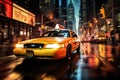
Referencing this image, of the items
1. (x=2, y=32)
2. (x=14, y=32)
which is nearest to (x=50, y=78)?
(x=2, y=32)

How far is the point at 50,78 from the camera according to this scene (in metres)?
6.91

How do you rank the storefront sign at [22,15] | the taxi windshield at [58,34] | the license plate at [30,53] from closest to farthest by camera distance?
the license plate at [30,53] → the taxi windshield at [58,34] → the storefront sign at [22,15]

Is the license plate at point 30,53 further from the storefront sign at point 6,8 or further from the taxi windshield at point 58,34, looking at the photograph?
the storefront sign at point 6,8

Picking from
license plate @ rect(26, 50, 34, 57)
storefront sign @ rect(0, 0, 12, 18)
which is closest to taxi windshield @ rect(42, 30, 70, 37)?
license plate @ rect(26, 50, 34, 57)

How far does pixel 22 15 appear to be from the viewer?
4219 centimetres

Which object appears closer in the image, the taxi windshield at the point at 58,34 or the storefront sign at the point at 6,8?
the taxi windshield at the point at 58,34

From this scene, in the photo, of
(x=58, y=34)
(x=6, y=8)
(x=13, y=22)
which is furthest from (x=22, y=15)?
(x=58, y=34)

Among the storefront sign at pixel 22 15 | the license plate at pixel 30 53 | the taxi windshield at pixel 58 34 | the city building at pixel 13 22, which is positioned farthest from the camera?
the storefront sign at pixel 22 15

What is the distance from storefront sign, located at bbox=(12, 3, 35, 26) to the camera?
3819 cm

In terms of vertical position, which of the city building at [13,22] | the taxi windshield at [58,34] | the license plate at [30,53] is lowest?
the license plate at [30,53]

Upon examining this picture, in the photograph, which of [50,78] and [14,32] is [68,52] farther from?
[14,32]

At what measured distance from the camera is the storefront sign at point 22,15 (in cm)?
3819

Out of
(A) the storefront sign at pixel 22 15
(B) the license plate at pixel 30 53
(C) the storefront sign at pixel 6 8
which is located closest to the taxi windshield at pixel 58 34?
(B) the license plate at pixel 30 53

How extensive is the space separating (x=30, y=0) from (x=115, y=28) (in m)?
19.2
